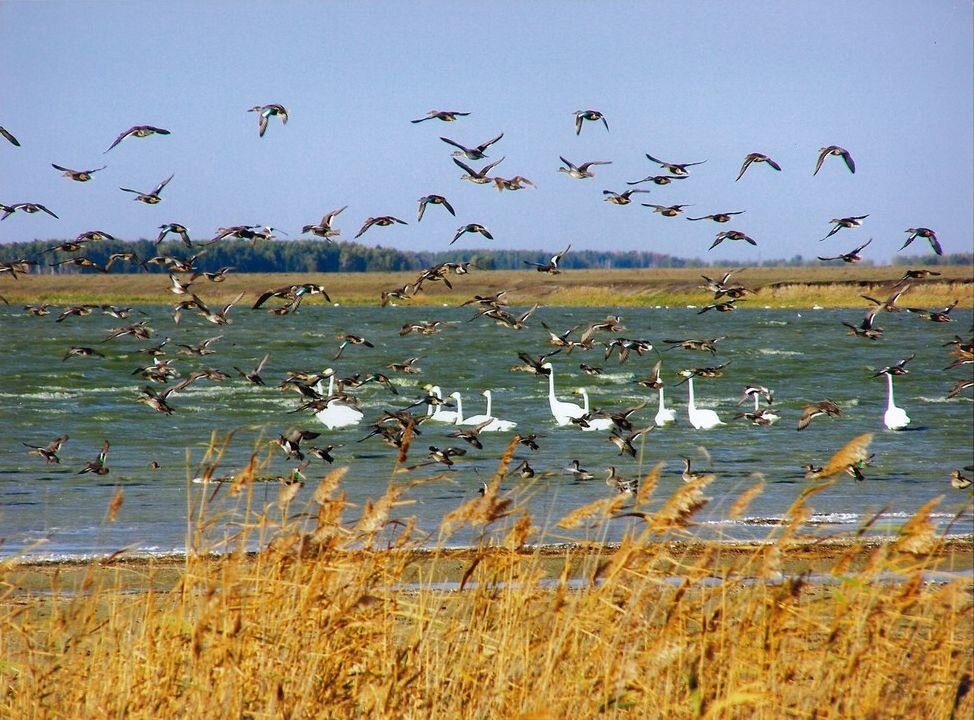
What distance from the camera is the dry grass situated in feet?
19.4

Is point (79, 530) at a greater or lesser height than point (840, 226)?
lesser

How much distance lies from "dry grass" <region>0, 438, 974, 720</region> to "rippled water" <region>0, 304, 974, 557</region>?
45 centimetres

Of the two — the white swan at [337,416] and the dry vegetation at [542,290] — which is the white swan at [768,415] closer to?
the white swan at [337,416]

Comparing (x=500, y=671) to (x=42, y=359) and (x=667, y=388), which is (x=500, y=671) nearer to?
(x=667, y=388)

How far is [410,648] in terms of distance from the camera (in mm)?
6324

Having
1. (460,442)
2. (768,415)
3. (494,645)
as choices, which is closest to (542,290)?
(768,415)

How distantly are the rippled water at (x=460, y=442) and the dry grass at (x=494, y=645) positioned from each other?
1.47 ft

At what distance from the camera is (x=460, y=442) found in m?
28.0

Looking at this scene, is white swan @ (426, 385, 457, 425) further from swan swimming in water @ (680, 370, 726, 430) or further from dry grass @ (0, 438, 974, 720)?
dry grass @ (0, 438, 974, 720)

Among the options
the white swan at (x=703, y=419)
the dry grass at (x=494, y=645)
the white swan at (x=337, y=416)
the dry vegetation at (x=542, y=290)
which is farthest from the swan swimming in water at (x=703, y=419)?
the dry vegetation at (x=542, y=290)

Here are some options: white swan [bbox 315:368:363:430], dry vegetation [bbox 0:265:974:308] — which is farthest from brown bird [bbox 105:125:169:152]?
dry vegetation [bbox 0:265:974:308]

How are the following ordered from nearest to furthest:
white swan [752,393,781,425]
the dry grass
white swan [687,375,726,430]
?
the dry grass → white swan [752,393,781,425] → white swan [687,375,726,430]

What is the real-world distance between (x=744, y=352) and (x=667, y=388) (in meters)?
13.4

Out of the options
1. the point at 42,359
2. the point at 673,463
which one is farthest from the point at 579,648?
the point at 42,359
